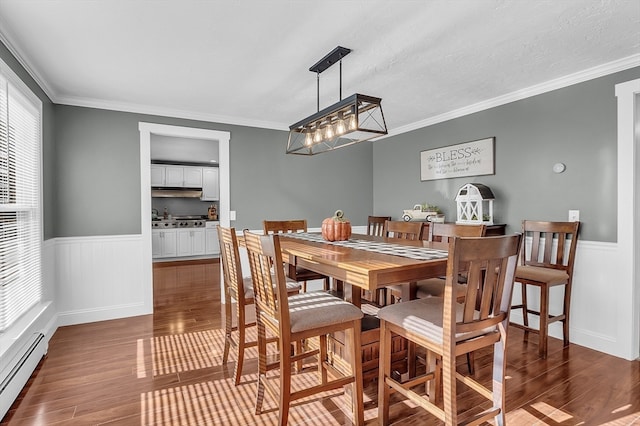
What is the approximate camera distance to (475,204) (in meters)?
3.64

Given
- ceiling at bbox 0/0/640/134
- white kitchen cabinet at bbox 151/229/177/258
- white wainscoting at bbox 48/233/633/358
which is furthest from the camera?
white kitchen cabinet at bbox 151/229/177/258

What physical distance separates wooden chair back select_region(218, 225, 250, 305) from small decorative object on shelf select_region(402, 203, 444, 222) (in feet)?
8.30

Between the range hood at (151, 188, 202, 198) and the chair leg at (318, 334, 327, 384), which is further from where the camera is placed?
the range hood at (151, 188, 202, 198)

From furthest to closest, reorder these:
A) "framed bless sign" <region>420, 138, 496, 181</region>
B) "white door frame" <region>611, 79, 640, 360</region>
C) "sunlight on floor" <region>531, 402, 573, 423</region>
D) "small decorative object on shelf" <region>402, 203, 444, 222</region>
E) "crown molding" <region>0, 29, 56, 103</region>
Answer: "small decorative object on shelf" <region>402, 203, 444, 222</region>, "framed bless sign" <region>420, 138, 496, 181</region>, "white door frame" <region>611, 79, 640, 360</region>, "crown molding" <region>0, 29, 56, 103</region>, "sunlight on floor" <region>531, 402, 573, 423</region>

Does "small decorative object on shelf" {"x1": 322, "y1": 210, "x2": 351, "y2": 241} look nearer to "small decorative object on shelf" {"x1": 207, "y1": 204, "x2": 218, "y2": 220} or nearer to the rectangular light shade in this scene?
the rectangular light shade

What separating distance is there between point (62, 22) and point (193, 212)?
6.46 metres

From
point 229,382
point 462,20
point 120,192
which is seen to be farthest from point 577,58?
point 120,192

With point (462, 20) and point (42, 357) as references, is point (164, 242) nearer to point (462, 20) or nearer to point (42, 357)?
point (42, 357)

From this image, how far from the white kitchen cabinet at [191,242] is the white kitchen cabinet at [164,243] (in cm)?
12

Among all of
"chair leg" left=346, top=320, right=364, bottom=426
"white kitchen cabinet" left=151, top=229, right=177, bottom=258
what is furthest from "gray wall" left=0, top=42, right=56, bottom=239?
"white kitchen cabinet" left=151, top=229, right=177, bottom=258

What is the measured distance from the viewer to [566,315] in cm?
286

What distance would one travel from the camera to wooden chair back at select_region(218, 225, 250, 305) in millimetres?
2135

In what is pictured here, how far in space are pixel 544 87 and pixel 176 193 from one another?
7.09 metres

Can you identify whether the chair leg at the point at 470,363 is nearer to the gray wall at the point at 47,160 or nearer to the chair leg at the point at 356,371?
the chair leg at the point at 356,371
